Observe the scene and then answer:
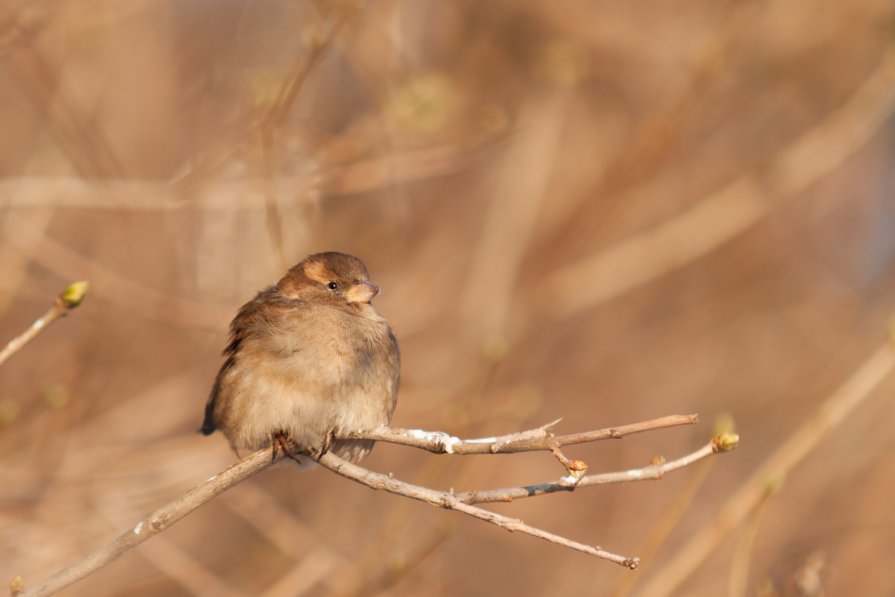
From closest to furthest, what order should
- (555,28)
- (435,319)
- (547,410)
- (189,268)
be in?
(189,268)
(435,319)
(555,28)
(547,410)

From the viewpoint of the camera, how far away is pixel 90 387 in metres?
6.16

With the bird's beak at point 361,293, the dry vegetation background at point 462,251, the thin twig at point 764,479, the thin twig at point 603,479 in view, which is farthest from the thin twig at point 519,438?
the dry vegetation background at point 462,251

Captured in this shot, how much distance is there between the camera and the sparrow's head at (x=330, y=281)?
177 inches

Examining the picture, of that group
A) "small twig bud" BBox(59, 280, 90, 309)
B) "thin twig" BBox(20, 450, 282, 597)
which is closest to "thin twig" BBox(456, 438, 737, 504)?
"thin twig" BBox(20, 450, 282, 597)

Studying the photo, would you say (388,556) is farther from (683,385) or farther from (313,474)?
(683,385)

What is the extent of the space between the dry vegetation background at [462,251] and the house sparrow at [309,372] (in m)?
0.68

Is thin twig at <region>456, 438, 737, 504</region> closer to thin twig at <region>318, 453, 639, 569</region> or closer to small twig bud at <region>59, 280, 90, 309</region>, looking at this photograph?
thin twig at <region>318, 453, 639, 569</region>

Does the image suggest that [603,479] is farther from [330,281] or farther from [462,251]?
[462,251]

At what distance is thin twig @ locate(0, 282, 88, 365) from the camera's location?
2.69m

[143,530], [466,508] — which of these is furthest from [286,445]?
[466,508]

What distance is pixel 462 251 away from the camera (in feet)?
25.5

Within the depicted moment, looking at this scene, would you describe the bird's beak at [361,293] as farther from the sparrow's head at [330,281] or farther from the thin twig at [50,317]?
the thin twig at [50,317]

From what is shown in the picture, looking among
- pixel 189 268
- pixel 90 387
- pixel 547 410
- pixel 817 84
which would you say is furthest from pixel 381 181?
pixel 817 84

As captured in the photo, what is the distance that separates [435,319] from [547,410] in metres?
1.61
